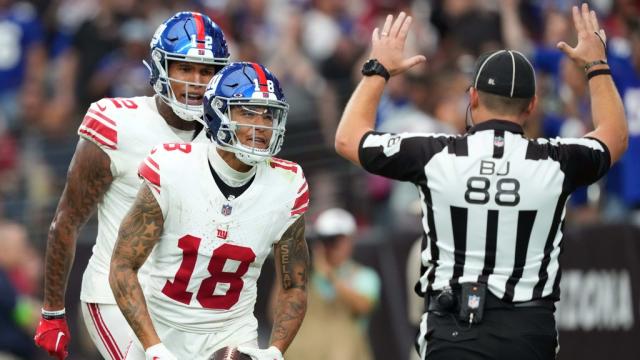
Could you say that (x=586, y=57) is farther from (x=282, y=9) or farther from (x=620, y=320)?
(x=282, y=9)

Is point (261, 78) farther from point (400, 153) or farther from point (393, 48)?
point (400, 153)

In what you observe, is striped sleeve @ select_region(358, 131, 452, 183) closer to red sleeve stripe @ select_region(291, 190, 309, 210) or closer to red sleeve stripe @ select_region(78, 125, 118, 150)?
red sleeve stripe @ select_region(291, 190, 309, 210)

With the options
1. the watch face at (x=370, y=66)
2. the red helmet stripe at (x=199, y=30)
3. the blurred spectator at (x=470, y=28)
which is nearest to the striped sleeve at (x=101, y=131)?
the red helmet stripe at (x=199, y=30)

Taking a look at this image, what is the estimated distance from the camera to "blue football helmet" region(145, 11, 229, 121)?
6500mm

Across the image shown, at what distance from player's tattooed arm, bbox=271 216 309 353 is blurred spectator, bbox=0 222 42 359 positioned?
5.51 m

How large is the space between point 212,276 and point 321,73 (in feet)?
27.7

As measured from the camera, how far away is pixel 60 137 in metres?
14.9

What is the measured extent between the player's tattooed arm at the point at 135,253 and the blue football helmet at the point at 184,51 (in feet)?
2.36

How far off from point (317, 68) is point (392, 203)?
295 centimetres

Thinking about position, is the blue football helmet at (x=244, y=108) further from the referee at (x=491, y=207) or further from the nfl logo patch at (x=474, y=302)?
the nfl logo patch at (x=474, y=302)

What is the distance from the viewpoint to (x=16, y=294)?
11.4 metres

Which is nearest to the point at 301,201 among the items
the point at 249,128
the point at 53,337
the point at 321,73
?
the point at 249,128

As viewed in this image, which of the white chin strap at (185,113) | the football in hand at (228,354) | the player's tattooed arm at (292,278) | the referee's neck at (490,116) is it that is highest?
the referee's neck at (490,116)

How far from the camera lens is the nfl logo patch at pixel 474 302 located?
5602mm
